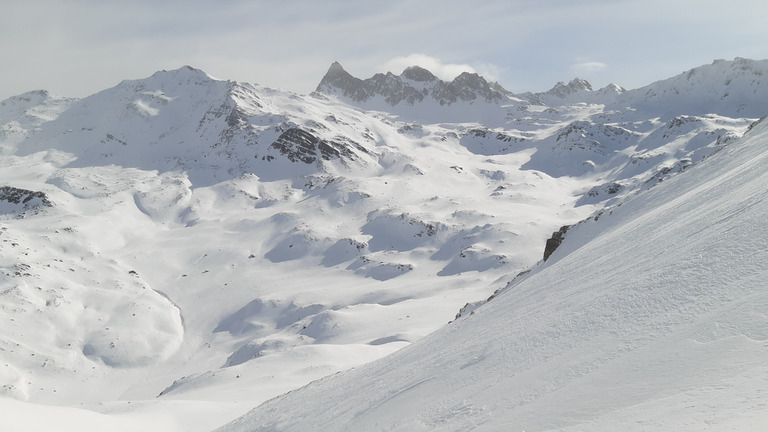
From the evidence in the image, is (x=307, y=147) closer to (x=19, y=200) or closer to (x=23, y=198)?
(x=23, y=198)

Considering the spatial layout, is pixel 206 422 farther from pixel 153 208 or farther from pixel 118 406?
pixel 153 208

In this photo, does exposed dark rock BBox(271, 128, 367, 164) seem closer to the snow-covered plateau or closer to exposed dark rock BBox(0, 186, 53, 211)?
the snow-covered plateau

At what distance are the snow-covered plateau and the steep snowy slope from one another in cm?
7

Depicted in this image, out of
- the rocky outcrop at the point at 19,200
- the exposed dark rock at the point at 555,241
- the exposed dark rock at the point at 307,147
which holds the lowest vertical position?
the exposed dark rock at the point at 555,241

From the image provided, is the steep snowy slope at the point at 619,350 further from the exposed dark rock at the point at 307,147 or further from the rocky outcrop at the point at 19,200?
the exposed dark rock at the point at 307,147

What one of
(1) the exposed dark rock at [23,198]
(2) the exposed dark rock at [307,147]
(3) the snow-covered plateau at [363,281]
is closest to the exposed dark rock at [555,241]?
(3) the snow-covered plateau at [363,281]

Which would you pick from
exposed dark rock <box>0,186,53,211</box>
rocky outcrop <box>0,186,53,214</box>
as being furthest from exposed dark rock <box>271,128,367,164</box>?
rocky outcrop <box>0,186,53,214</box>

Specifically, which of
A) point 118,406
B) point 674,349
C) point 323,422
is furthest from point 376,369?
point 118,406

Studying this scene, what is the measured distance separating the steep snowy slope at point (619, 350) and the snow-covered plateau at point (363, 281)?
7 cm

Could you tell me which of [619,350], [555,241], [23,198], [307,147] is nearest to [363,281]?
[555,241]

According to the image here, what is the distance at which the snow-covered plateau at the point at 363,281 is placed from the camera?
33.4 ft

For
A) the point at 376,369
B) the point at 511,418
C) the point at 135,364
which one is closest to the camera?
the point at 511,418

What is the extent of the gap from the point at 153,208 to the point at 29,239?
3431 centimetres

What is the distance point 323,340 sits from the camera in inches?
3051
